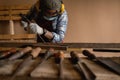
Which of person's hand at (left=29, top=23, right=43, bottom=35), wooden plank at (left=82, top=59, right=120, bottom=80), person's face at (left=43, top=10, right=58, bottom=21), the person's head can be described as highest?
the person's head

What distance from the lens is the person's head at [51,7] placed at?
230cm

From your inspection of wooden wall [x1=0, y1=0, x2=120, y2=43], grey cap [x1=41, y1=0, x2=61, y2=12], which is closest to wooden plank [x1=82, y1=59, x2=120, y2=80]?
grey cap [x1=41, y1=0, x2=61, y2=12]

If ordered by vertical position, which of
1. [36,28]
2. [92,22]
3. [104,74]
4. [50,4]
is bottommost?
[104,74]

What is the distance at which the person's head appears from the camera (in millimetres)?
2299

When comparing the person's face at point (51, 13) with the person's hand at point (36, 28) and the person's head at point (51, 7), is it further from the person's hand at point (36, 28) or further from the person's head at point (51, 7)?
the person's hand at point (36, 28)

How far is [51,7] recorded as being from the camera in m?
2.30

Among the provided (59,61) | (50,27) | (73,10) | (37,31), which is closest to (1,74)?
(59,61)

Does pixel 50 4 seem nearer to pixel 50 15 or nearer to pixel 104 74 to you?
pixel 50 15

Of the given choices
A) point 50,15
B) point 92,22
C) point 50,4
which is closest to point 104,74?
point 50,4

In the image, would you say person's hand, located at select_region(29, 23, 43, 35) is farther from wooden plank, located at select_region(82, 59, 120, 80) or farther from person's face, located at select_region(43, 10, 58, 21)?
wooden plank, located at select_region(82, 59, 120, 80)

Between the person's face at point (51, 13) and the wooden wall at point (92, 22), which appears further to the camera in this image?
the wooden wall at point (92, 22)

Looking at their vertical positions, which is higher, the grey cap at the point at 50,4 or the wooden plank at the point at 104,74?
the grey cap at the point at 50,4

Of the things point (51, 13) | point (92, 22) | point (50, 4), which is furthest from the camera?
point (92, 22)

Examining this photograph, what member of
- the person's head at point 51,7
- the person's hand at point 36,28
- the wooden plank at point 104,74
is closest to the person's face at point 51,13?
the person's head at point 51,7
